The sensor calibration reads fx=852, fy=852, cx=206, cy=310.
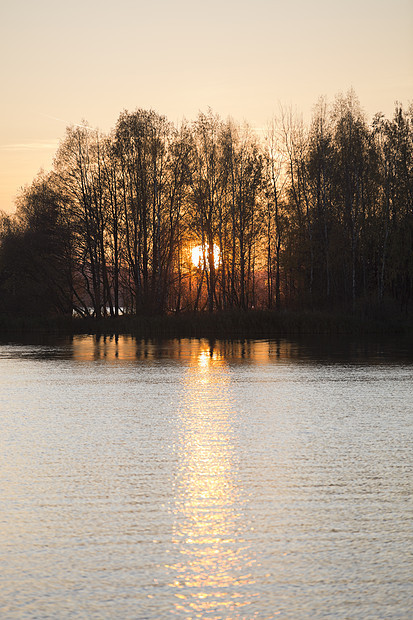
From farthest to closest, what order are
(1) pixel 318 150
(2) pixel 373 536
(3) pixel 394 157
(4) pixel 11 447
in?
1. (1) pixel 318 150
2. (3) pixel 394 157
3. (4) pixel 11 447
4. (2) pixel 373 536

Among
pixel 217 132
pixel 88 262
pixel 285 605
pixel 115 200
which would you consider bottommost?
pixel 285 605

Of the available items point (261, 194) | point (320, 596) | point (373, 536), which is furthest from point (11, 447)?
point (261, 194)

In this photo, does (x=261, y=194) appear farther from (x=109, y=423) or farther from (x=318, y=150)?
(x=109, y=423)

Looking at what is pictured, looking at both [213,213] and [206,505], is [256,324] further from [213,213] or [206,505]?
[206,505]

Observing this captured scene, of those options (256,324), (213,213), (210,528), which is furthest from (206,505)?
(213,213)

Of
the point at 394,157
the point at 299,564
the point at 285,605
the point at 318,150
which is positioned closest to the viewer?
the point at 285,605

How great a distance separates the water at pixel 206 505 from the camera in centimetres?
536

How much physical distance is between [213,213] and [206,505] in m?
56.3

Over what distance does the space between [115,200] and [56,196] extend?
163 inches

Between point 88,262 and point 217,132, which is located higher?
point 217,132

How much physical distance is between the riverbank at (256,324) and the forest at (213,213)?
4174mm

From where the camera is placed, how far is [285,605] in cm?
516

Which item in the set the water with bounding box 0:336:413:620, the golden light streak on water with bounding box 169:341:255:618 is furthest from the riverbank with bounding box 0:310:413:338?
the golden light streak on water with bounding box 169:341:255:618

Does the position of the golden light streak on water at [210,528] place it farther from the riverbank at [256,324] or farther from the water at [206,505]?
the riverbank at [256,324]
